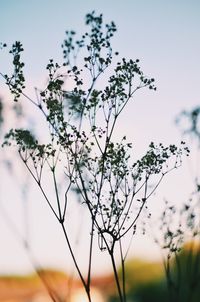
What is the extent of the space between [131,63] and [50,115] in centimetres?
354

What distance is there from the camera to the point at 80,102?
15.6 metres

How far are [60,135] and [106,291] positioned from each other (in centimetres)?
3216

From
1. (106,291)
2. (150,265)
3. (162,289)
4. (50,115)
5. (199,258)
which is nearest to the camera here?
(50,115)

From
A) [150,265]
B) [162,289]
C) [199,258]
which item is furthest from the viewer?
[150,265]

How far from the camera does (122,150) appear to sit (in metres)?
16.2

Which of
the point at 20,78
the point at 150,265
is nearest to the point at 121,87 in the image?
the point at 20,78

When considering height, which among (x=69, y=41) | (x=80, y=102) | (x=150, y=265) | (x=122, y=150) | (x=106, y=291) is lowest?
(x=122, y=150)

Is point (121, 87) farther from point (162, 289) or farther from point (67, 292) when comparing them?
point (162, 289)

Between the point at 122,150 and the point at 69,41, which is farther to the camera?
the point at 122,150

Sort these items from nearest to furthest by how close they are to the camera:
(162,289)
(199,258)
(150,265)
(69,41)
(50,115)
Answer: (69,41) < (50,115) < (199,258) < (162,289) < (150,265)

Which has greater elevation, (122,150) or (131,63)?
(131,63)

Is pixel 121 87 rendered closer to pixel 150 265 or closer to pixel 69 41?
pixel 69 41

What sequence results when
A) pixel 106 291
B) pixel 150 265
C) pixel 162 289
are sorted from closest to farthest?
1. pixel 106 291
2. pixel 162 289
3. pixel 150 265

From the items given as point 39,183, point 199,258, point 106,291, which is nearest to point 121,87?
point 39,183
